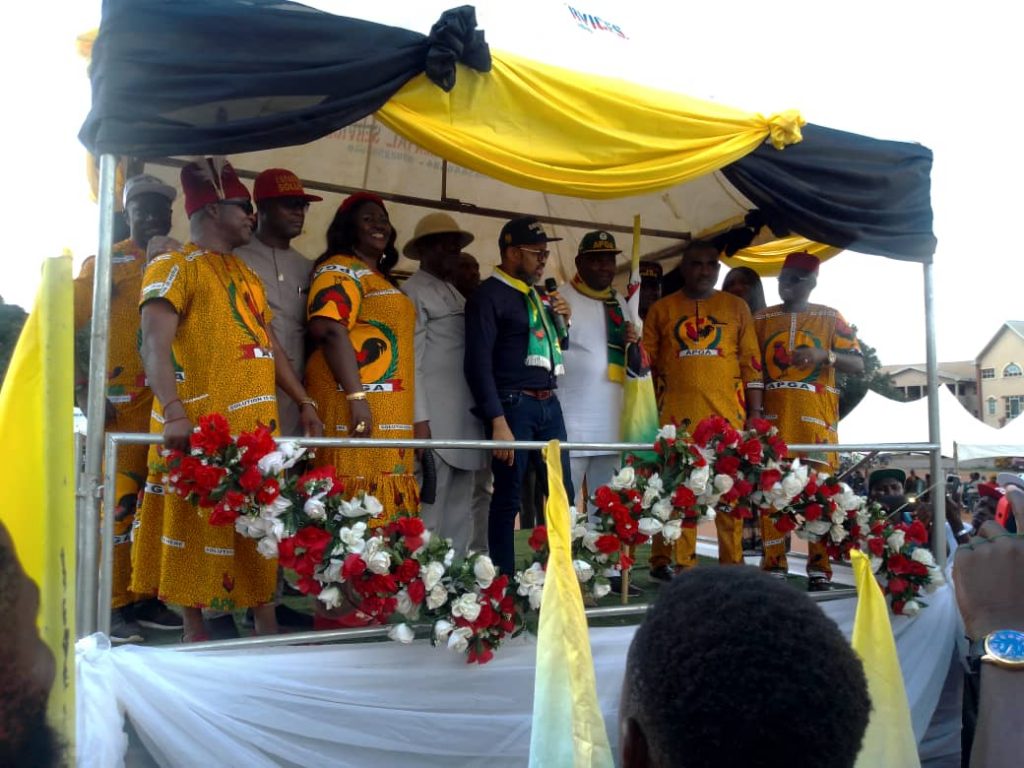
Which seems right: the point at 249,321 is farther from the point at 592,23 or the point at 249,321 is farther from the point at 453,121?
the point at 592,23

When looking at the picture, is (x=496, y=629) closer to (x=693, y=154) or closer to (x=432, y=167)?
(x=693, y=154)

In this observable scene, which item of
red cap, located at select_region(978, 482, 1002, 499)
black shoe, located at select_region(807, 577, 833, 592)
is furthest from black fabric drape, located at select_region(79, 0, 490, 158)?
red cap, located at select_region(978, 482, 1002, 499)

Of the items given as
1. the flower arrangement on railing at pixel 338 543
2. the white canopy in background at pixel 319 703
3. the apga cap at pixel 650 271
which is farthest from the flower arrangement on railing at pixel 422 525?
the apga cap at pixel 650 271

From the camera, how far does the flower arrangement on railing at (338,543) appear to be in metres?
2.78

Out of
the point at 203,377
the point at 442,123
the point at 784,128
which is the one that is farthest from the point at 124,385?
the point at 784,128

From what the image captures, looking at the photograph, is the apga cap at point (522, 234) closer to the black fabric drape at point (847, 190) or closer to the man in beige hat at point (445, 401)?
the man in beige hat at point (445, 401)

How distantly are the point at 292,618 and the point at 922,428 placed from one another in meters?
15.7

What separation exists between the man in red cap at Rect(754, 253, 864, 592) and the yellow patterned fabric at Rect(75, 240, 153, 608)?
3.27 meters

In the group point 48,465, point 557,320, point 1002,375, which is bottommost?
point 48,465

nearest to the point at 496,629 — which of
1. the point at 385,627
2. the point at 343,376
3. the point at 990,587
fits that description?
the point at 385,627

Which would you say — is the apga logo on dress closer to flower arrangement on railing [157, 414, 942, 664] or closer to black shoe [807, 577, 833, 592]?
flower arrangement on railing [157, 414, 942, 664]

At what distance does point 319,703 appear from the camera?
2.88 metres

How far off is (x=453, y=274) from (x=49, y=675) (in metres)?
3.34

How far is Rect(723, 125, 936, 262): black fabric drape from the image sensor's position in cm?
408
